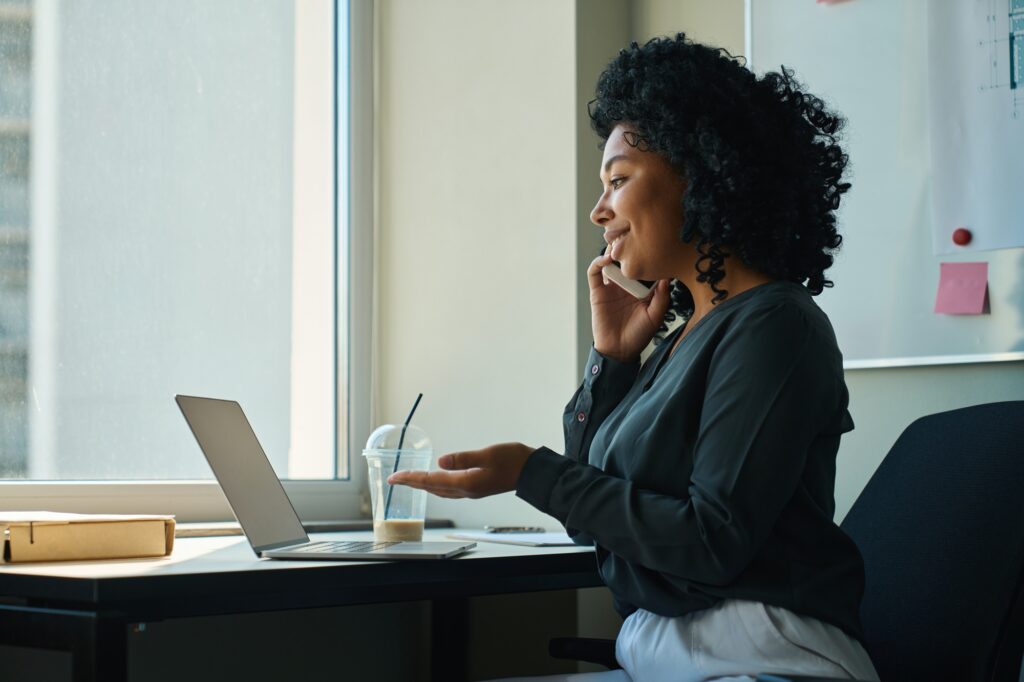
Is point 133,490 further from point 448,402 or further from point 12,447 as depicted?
point 448,402

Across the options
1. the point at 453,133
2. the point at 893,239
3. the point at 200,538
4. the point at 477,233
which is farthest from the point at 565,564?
the point at 453,133

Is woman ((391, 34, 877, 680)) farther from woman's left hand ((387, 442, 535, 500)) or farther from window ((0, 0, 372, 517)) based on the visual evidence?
window ((0, 0, 372, 517))

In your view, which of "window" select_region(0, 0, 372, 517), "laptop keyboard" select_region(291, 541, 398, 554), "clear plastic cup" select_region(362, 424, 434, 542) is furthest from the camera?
"window" select_region(0, 0, 372, 517)

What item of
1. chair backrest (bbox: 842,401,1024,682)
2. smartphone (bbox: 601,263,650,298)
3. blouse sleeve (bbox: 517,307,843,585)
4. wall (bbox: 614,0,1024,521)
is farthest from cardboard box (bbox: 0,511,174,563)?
wall (bbox: 614,0,1024,521)

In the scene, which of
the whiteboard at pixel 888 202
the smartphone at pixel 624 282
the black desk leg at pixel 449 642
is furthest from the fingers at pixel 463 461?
the whiteboard at pixel 888 202

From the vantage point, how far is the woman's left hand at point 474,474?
132cm

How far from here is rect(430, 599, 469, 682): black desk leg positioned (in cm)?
198

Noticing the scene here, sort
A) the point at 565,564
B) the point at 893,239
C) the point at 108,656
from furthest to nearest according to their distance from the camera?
1. the point at 893,239
2. the point at 565,564
3. the point at 108,656

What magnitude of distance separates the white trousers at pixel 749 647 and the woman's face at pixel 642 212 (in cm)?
49

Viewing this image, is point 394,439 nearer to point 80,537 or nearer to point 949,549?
point 80,537

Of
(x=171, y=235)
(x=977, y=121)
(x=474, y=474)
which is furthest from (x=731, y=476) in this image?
(x=171, y=235)

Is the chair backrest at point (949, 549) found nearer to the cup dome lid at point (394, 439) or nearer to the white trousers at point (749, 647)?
the white trousers at point (749, 647)

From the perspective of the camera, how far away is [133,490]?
6.59 feet

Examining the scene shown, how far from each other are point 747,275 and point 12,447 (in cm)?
127
